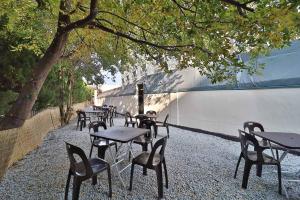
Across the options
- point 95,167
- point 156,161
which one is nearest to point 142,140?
point 156,161

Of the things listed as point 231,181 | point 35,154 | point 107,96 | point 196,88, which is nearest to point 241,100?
point 196,88

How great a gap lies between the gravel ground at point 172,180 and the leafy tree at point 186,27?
127cm

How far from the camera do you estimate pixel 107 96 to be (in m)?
24.2

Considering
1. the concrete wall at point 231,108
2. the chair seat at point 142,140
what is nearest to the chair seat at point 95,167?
the chair seat at point 142,140

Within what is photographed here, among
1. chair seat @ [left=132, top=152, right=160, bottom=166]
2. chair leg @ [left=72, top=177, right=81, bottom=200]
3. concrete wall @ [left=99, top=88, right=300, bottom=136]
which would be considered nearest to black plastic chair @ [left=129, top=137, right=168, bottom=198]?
chair seat @ [left=132, top=152, right=160, bottom=166]

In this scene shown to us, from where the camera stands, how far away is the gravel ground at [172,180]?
12.2 feet

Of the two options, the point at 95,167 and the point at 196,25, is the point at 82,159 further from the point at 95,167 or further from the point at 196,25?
the point at 196,25

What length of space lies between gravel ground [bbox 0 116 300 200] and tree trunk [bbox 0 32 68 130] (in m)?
1.08

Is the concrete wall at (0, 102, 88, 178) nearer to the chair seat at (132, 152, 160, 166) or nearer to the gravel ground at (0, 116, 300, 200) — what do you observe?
the gravel ground at (0, 116, 300, 200)

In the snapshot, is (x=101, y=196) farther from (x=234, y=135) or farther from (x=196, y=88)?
(x=196, y=88)

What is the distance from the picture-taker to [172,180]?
4289mm

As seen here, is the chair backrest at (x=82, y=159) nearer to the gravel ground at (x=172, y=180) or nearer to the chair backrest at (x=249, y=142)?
the gravel ground at (x=172, y=180)

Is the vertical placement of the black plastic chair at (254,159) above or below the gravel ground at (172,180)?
above

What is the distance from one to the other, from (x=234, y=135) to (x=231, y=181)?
3855 mm
